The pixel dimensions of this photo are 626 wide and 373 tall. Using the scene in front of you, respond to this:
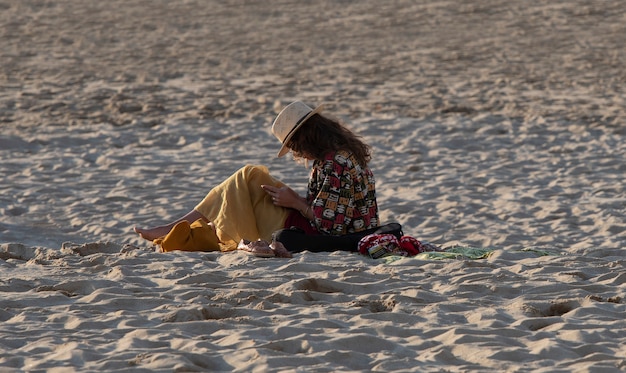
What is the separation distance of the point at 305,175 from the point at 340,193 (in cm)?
A: 357

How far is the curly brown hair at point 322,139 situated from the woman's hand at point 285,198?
0.82ft

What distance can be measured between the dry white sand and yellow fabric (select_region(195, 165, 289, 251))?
488mm

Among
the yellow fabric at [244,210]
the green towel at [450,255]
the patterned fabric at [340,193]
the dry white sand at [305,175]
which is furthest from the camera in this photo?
the yellow fabric at [244,210]

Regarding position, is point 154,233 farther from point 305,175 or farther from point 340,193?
point 305,175

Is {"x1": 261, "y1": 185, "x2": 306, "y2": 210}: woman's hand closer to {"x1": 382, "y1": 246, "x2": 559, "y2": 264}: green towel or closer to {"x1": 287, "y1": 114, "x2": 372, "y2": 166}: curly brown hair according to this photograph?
{"x1": 287, "y1": 114, "x2": 372, "y2": 166}: curly brown hair

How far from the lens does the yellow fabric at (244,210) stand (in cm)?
704

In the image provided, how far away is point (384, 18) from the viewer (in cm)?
1761

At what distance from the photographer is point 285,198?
6973 mm

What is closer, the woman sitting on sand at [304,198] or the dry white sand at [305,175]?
the dry white sand at [305,175]

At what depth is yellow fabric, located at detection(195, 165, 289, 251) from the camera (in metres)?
7.04

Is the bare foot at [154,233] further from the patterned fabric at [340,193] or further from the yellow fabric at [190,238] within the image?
the patterned fabric at [340,193]

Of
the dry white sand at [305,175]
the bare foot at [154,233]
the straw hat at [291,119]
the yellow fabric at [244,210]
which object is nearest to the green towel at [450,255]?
the dry white sand at [305,175]

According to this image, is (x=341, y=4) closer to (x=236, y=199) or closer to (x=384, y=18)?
(x=384, y=18)

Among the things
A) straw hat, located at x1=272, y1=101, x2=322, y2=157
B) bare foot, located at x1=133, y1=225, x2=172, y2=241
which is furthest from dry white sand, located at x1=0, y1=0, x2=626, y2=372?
straw hat, located at x1=272, y1=101, x2=322, y2=157
